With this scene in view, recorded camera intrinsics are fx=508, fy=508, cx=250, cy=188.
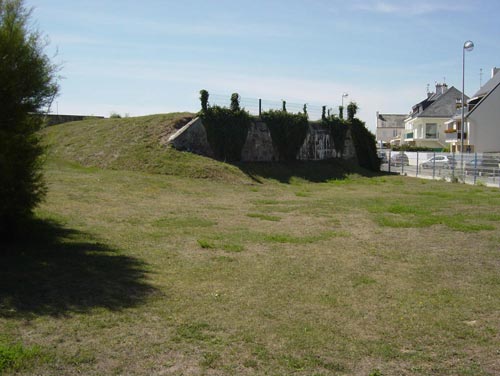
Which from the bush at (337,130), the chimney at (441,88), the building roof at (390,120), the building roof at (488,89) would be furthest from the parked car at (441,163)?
the building roof at (390,120)

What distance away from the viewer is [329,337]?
5043 mm

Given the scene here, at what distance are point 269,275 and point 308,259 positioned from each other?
1326mm

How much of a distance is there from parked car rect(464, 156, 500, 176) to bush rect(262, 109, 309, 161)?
941 cm

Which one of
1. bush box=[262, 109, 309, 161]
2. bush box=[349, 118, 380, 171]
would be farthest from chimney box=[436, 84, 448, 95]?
bush box=[262, 109, 309, 161]

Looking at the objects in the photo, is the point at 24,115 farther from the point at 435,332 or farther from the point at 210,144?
the point at 210,144

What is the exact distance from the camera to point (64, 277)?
6.80 meters

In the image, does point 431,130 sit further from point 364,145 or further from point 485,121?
point 364,145

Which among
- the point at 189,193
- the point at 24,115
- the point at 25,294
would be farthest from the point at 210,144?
the point at 25,294

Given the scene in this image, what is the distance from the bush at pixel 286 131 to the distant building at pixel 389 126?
81.4 m

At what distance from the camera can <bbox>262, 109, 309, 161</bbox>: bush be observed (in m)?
28.8

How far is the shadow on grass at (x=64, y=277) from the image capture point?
226 inches

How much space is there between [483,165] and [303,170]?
10508 millimetres

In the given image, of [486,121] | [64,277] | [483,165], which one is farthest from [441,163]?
[64,277]

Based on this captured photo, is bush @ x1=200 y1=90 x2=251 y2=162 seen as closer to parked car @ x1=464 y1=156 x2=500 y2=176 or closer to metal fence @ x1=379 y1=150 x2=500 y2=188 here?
metal fence @ x1=379 y1=150 x2=500 y2=188
